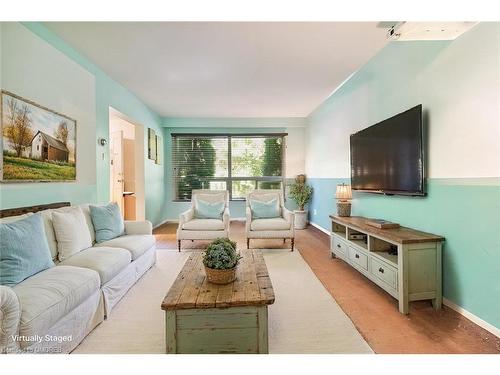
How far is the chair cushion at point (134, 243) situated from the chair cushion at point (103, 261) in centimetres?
14

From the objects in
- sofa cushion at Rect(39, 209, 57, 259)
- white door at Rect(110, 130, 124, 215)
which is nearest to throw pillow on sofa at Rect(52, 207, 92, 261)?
sofa cushion at Rect(39, 209, 57, 259)

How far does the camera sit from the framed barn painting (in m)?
2.06

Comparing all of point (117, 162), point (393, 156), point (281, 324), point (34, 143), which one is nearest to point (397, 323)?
point (281, 324)

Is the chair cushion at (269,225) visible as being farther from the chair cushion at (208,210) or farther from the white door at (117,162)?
the white door at (117,162)

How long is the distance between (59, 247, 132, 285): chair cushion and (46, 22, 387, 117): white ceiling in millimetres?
2097

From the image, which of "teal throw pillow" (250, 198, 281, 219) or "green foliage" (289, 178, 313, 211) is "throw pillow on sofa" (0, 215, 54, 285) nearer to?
"teal throw pillow" (250, 198, 281, 219)

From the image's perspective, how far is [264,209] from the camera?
4.19 metres

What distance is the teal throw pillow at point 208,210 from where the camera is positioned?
4.13m

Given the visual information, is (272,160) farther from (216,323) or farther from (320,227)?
(216,323)

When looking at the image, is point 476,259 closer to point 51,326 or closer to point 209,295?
point 209,295

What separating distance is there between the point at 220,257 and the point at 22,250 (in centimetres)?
127
